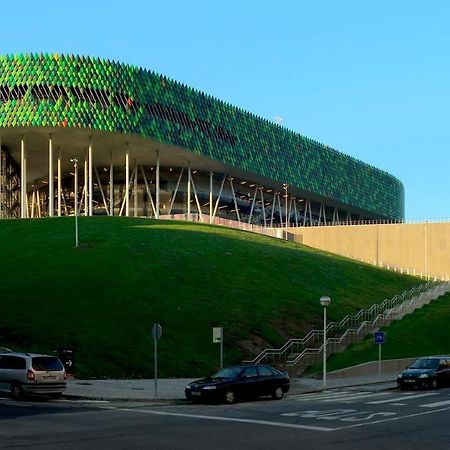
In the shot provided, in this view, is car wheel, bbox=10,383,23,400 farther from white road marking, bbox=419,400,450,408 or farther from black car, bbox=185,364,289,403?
white road marking, bbox=419,400,450,408

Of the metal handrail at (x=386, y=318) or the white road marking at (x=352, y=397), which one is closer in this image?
the white road marking at (x=352, y=397)

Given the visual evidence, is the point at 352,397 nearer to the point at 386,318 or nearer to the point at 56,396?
the point at 56,396

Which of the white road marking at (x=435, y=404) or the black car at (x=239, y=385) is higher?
the black car at (x=239, y=385)

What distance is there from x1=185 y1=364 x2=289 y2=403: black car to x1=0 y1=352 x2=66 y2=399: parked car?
14.5ft

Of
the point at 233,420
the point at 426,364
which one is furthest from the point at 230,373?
the point at 426,364

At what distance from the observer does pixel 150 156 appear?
359 feet

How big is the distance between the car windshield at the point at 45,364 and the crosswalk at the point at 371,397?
28.2ft

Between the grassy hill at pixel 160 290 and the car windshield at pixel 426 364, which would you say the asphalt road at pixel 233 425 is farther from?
the grassy hill at pixel 160 290

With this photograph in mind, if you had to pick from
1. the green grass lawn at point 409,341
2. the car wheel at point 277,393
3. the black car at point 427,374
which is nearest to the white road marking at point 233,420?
the car wheel at point 277,393

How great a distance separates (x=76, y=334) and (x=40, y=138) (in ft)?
209

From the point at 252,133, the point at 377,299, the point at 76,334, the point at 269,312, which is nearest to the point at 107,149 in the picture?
the point at 252,133

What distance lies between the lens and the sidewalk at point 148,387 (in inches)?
1100

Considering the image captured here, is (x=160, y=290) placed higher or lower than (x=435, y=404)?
higher

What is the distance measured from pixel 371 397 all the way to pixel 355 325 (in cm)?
2154
